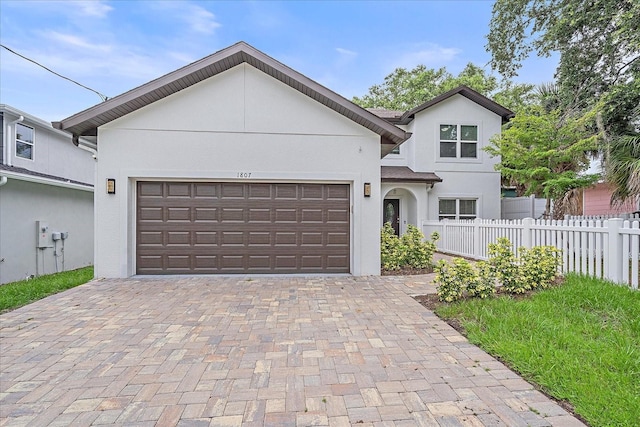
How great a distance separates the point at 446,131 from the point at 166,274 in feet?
38.8

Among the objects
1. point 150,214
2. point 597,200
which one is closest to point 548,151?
point 597,200

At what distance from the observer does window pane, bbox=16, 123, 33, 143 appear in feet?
40.8

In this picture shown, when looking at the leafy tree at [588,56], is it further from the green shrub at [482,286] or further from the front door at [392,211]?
the front door at [392,211]

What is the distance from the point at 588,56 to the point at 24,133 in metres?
18.8

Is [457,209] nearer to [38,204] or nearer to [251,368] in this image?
[251,368]

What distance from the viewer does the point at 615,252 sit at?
18.4 feet

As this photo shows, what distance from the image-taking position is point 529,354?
340 cm

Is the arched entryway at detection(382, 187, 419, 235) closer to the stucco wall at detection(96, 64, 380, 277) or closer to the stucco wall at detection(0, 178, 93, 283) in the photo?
the stucco wall at detection(96, 64, 380, 277)

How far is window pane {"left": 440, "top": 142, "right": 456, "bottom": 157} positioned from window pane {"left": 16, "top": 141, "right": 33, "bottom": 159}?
52.2 ft

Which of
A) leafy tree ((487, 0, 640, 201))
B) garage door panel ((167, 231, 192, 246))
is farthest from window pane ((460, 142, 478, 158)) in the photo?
garage door panel ((167, 231, 192, 246))

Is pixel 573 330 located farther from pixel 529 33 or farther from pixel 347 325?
pixel 529 33

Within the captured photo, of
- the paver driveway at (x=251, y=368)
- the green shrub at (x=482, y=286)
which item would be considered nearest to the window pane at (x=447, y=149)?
the green shrub at (x=482, y=286)

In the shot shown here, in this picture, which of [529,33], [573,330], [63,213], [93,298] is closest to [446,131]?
[529,33]

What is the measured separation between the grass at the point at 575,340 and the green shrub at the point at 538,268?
256 millimetres
